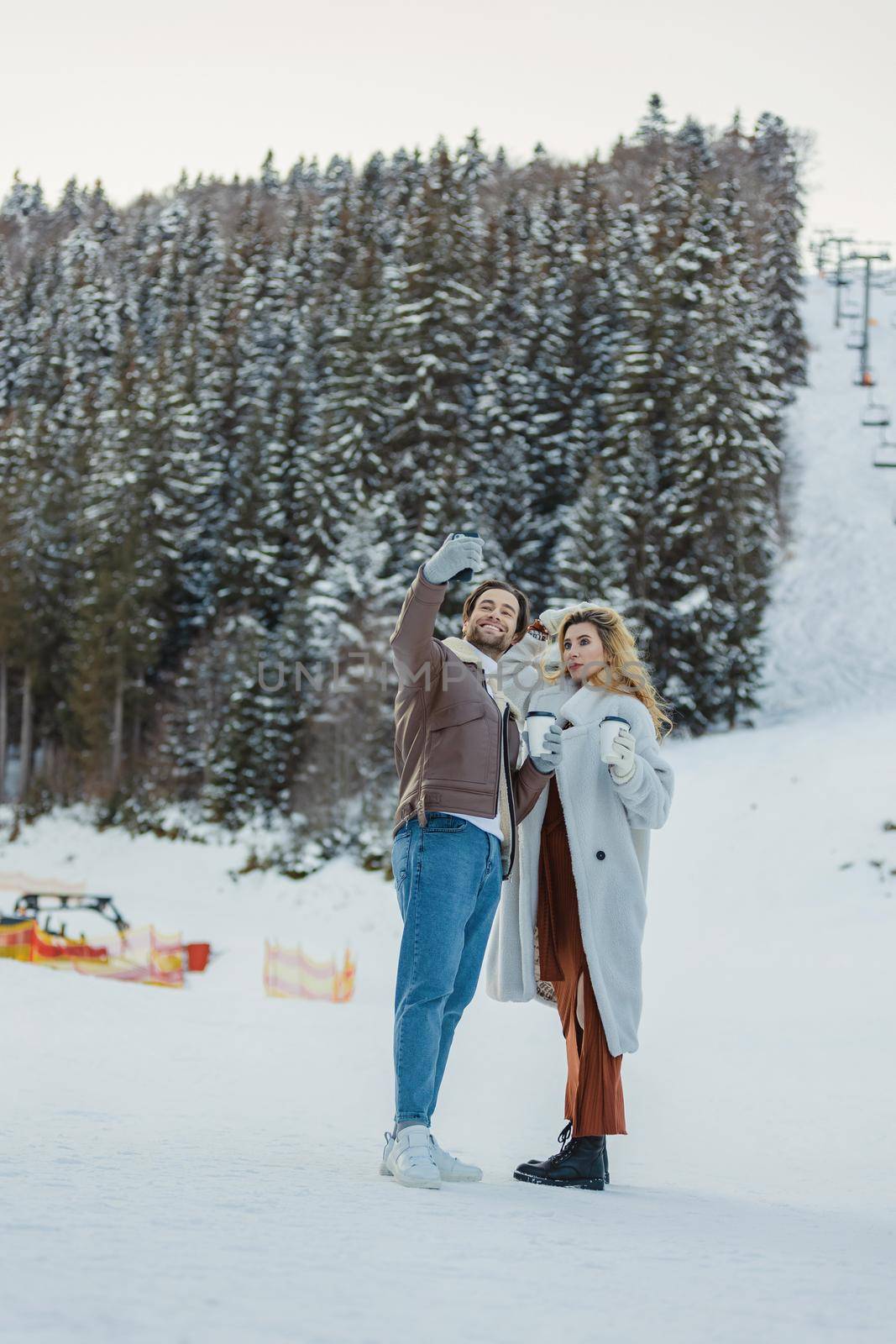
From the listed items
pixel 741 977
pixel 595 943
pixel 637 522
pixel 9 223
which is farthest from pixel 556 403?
pixel 9 223

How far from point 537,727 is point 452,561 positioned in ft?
2.42

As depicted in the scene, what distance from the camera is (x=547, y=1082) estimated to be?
307 inches

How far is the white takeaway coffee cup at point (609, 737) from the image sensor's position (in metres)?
4.29

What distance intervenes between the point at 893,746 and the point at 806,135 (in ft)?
174

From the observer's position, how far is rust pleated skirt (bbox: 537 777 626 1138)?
427 centimetres

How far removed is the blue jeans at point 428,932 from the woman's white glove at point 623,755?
551 mm

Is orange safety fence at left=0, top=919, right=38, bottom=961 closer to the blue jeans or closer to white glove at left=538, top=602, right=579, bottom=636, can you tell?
white glove at left=538, top=602, right=579, bottom=636

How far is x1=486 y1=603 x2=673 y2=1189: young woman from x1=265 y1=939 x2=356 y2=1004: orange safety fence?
39.3ft

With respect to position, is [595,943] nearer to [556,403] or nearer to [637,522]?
[637,522]

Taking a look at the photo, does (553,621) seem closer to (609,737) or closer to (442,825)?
(609,737)

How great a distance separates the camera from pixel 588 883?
4422mm

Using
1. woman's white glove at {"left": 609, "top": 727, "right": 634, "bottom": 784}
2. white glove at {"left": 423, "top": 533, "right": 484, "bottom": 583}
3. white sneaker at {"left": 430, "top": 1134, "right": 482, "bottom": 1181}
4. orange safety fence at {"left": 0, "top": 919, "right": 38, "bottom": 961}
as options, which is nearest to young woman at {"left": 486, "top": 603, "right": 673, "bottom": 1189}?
woman's white glove at {"left": 609, "top": 727, "right": 634, "bottom": 784}

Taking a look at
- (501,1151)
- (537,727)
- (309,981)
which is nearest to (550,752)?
(537,727)

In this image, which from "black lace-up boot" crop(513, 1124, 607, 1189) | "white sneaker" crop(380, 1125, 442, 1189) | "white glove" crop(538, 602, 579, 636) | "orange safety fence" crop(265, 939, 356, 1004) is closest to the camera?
"white sneaker" crop(380, 1125, 442, 1189)
